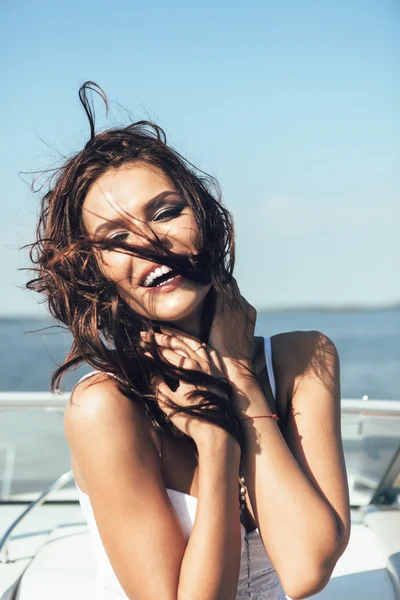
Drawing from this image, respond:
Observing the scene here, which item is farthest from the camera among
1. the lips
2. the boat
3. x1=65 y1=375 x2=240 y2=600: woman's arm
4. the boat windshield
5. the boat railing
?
the boat windshield

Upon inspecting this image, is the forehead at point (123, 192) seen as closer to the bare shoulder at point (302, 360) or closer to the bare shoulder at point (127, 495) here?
the bare shoulder at point (127, 495)

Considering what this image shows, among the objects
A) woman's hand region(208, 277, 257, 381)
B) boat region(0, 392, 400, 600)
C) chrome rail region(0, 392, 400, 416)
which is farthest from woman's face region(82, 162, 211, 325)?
chrome rail region(0, 392, 400, 416)

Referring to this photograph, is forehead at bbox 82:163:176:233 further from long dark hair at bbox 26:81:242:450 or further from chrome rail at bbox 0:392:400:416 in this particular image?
chrome rail at bbox 0:392:400:416

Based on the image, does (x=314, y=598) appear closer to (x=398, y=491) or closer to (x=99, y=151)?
(x=398, y=491)

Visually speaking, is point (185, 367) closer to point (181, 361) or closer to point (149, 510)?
point (181, 361)

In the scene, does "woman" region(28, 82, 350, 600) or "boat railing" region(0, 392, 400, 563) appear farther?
"boat railing" region(0, 392, 400, 563)

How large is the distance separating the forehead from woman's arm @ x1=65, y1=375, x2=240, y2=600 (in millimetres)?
455

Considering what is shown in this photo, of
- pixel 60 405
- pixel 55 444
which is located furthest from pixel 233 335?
pixel 55 444

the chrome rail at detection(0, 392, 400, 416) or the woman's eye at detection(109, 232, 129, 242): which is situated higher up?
the woman's eye at detection(109, 232, 129, 242)

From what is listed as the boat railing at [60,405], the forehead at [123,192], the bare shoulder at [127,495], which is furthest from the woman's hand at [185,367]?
the boat railing at [60,405]

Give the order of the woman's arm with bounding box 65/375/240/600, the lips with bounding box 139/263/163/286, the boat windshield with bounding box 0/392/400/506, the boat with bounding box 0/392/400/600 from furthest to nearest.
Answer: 1. the boat windshield with bounding box 0/392/400/506
2. the boat with bounding box 0/392/400/600
3. the lips with bounding box 139/263/163/286
4. the woman's arm with bounding box 65/375/240/600

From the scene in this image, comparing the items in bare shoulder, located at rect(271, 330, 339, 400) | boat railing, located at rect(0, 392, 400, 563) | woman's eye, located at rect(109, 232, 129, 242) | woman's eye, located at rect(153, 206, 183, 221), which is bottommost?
boat railing, located at rect(0, 392, 400, 563)

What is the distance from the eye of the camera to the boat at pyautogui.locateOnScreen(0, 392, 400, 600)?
9.01ft

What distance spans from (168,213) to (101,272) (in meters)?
0.24
